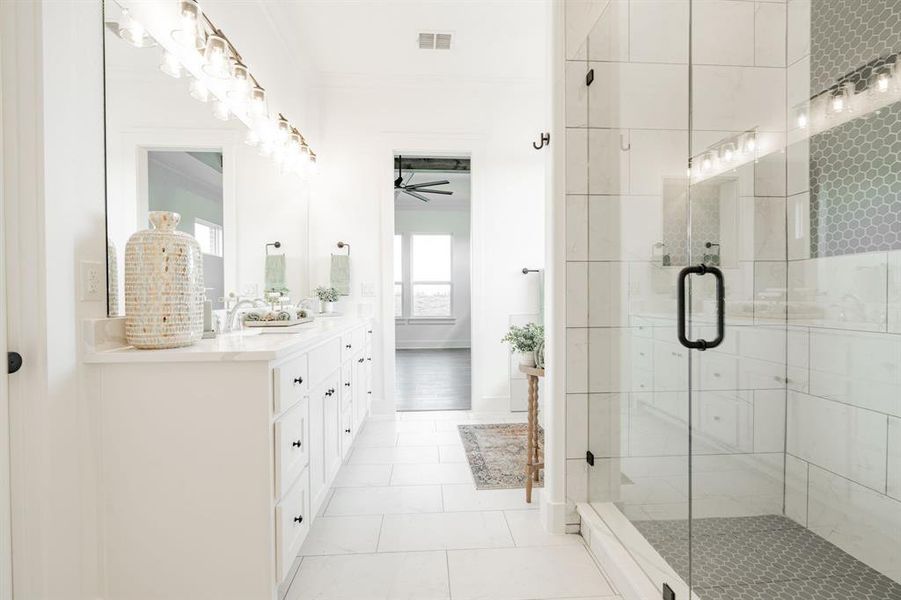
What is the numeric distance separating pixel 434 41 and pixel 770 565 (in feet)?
11.7

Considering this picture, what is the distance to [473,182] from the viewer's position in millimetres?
3902

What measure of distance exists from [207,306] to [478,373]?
2528 mm

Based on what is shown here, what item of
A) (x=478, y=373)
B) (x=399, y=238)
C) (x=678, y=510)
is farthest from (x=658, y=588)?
(x=399, y=238)

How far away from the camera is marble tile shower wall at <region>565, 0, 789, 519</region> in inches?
50.9

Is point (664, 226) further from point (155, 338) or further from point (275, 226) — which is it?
point (275, 226)

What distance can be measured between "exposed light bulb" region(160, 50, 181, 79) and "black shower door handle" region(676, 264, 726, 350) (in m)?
2.11

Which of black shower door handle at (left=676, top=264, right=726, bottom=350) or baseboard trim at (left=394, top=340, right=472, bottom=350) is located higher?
black shower door handle at (left=676, top=264, right=726, bottom=350)

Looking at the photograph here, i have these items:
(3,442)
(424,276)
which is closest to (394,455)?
(3,442)

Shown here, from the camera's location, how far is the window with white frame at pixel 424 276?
27.8 feet

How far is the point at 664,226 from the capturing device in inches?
59.9

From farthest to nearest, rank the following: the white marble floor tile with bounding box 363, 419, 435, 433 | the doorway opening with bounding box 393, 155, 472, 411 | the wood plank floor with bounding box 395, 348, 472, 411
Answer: the doorway opening with bounding box 393, 155, 472, 411 → the wood plank floor with bounding box 395, 348, 472, 411 → the white marble floor tile with bounding box 363, 419, 435, 433

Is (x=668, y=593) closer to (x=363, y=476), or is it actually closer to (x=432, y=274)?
(x=363, y=476)

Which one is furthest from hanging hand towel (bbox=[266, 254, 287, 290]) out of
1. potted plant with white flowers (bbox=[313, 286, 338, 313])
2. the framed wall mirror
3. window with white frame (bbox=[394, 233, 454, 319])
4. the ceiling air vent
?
window with white frame (bbox=[394, 233, 454, 319])

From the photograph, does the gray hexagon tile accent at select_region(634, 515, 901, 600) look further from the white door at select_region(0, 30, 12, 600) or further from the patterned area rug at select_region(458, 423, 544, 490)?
the white door at select_region(0, 30, 12, 600)
